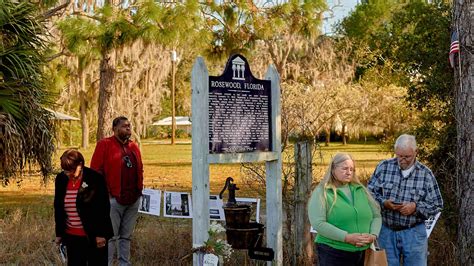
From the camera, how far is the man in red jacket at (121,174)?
6750mm

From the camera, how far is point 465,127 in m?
6.30

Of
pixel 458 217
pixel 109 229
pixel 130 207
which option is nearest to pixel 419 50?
pixel 458 217

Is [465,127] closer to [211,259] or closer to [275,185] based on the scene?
[275,185]

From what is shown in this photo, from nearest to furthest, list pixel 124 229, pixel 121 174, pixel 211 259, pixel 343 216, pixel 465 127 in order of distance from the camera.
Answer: pixel 343 216 < pixel 211 259 < pixel 465 127 < pixel 121 174 < pixel 124 229

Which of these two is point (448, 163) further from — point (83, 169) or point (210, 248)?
point (83, 169)

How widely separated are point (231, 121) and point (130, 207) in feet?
5.69

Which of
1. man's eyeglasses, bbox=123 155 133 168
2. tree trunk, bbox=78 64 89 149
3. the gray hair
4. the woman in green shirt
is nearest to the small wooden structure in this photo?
the woman in green shirt

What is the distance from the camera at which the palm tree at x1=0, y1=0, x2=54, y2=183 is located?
795 cm

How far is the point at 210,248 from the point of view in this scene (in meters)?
5.51

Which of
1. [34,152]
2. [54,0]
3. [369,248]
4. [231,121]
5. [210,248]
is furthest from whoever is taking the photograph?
[54,0]

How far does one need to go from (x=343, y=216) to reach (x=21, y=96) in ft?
16.1

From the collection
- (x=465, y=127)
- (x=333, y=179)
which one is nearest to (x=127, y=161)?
(x=333, y=179)

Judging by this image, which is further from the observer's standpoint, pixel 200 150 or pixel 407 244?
pixel 200 150

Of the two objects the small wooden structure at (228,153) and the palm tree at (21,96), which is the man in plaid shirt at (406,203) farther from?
the palm tree at (21,96)
